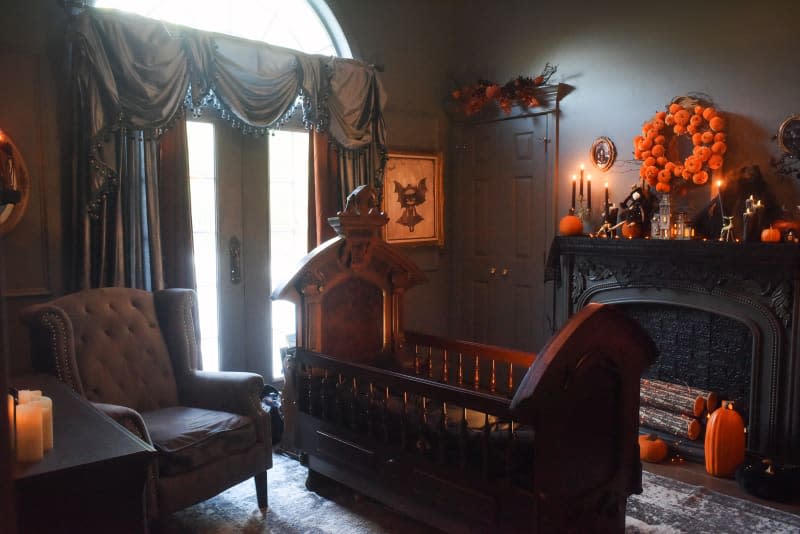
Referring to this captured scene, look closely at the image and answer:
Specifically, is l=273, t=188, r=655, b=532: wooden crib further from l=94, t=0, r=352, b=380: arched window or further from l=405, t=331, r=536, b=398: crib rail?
l=94, t=0, r=352, b=380: arched window

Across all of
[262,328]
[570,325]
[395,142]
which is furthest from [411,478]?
[395,142]

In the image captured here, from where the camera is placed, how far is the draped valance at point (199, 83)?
3396mm

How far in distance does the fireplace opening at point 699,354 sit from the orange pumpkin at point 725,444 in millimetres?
257

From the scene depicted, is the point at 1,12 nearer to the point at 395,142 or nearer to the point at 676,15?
the point at 395,142

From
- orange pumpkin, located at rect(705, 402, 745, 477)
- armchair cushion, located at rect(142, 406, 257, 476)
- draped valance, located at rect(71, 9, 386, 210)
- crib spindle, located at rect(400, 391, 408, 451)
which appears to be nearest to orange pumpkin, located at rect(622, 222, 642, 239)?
orange pumpkin, located at rect(705, 402, 745, 477)

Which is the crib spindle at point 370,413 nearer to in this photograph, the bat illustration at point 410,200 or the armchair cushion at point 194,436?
the armchair cushion at point 194,436

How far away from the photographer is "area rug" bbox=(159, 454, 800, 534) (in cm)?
296

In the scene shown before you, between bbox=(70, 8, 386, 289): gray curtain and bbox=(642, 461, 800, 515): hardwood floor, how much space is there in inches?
120

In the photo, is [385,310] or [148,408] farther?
[385,310]

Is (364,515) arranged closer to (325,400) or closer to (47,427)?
(325,400)

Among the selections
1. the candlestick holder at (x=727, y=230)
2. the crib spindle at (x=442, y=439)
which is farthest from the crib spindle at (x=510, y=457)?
the candlestick holder at (x=727, y=230)

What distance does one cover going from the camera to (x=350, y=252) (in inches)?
135

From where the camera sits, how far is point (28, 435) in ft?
5.41

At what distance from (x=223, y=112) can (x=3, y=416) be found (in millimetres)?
3360
